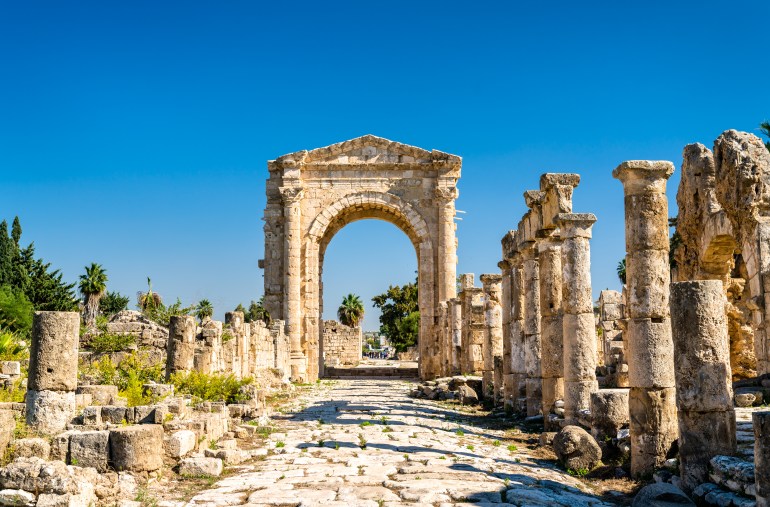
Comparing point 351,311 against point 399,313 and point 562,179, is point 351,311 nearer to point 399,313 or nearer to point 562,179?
point 399,313

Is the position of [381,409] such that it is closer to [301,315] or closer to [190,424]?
[190,424]

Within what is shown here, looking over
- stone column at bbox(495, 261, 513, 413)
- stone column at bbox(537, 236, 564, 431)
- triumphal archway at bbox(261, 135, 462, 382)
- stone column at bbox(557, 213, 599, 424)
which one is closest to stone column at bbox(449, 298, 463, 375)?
triumphal archway at bbox(261, 135, 462, 382)

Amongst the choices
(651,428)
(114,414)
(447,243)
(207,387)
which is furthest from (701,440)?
(447,243)

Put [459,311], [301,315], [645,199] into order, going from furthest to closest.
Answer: [301,315], [459,311], [645,199]

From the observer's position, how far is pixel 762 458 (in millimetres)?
5395

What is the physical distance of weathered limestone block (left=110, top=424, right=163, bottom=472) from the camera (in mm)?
7582

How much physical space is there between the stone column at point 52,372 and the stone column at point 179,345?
5217 mm

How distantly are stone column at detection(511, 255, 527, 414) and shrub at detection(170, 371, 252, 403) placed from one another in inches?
196

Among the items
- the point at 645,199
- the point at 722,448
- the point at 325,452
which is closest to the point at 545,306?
the point at 645,199

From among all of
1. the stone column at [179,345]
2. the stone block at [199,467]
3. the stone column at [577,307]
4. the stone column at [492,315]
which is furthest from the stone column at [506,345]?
the stone block at [199,467]

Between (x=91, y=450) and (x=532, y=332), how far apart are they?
28.6ft

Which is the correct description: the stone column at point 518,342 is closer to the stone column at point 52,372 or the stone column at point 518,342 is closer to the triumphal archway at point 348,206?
the stone column at point 52,372

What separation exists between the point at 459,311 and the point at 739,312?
10.6m

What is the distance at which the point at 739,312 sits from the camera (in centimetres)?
1642
